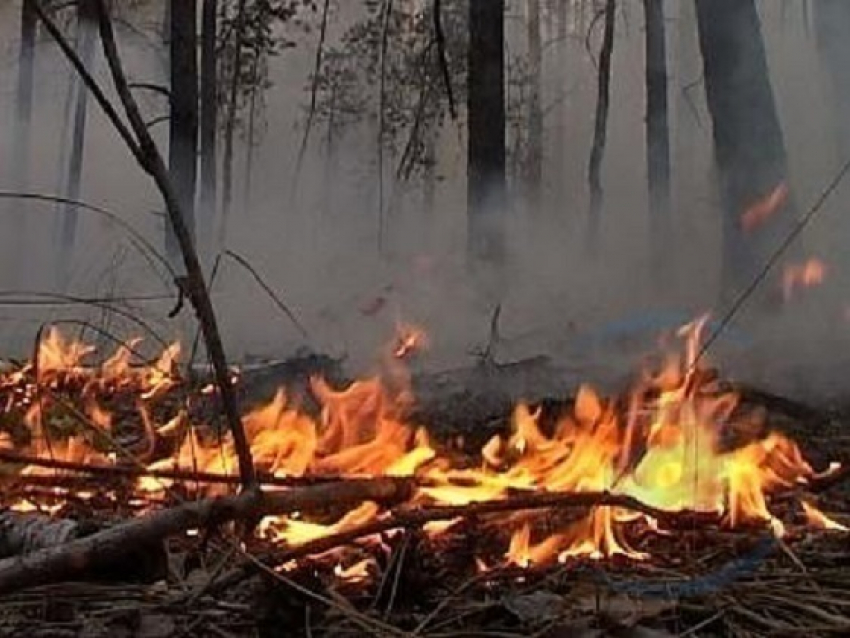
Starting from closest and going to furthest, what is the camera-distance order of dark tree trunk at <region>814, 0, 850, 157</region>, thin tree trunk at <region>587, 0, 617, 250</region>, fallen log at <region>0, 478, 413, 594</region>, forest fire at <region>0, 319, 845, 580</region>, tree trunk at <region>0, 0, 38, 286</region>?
1. fallen log at <region>0, 478, 413, 594</region>
2. forest fire at <region>0, 319, 845, 580</region>
3. dark tree trunk at <region>814, 0, 850, 157</region>
4. thin tree trunk at <region>587, 0, 617, 250</region>
5. tree trunk at <region>0, 0, 38, 286</region>

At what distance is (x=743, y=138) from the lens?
8.70 meters

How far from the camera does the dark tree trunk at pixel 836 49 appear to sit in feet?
39.9

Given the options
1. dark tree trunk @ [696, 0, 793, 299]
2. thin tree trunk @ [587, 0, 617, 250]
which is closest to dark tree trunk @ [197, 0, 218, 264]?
thin tree trunk @ [587, 0, 617, 250]

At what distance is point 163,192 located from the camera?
8.15ft

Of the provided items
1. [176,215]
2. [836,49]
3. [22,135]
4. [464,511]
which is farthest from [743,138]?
[22,135]

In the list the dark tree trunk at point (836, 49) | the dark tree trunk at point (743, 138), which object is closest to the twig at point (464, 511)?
the dark tree trunk at point (743, 138)

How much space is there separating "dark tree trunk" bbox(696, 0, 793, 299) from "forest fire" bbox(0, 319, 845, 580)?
4314 mm

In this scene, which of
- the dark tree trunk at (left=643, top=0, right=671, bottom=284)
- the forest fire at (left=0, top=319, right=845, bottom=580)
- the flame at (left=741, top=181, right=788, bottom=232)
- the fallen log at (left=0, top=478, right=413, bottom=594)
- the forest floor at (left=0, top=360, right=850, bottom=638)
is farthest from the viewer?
the dark tree trunk at (left=643, top=0, right=671, bottom=284)

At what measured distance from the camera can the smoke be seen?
855 cm

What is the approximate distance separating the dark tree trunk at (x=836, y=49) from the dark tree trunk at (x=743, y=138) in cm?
334

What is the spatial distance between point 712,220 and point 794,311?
9.92m

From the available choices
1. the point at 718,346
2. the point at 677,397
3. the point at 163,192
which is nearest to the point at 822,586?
the point at 677,397

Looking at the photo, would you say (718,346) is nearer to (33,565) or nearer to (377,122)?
(33,565)

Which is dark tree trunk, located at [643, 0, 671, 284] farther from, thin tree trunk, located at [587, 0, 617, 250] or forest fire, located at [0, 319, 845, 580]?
forest fire, located at [0, 319, 845, 580]
